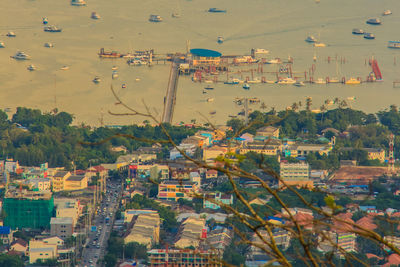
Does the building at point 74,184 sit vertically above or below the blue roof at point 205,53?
below

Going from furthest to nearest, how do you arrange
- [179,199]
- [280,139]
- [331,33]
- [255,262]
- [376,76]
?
[331,33], [376,76], [280,139], [179,199], [255,262]

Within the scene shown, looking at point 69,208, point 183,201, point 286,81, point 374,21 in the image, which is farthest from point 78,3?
point 69,208

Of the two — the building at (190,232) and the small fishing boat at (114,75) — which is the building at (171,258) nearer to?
the building at (190,232)

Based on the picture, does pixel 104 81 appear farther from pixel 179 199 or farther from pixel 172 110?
pixel 179 199

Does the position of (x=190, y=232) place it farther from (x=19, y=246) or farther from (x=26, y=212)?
(x=26, y=212)

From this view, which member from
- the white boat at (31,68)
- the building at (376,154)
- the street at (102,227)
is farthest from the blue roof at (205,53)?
the street at (102,227)

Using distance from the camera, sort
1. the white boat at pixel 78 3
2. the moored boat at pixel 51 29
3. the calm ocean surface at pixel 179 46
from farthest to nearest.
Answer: the white boat at pixel 78 3
the moored boat at pixel 51 29
the calm ocean surface at pixel 179 46

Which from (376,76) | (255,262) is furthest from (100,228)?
(376,76)

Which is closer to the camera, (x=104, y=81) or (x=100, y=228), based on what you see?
(x=100, y=228)
